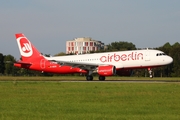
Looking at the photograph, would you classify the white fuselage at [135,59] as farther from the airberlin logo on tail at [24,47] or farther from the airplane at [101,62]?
the airberlin logo on tail at [24,47]

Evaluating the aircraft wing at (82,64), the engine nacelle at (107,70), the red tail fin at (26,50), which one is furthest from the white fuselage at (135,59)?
the red tail fin at (26,50)

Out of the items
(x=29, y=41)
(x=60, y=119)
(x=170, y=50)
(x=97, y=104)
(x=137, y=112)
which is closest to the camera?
(x=60, y=119)

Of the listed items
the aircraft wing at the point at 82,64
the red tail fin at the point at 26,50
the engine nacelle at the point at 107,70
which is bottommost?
the engine nacelle at the point at 107,70

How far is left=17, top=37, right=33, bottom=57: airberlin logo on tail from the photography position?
56219 millimetres

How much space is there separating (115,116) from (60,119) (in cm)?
206

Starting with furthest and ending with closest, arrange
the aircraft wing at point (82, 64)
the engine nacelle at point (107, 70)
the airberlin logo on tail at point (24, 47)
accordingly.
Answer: the airberlin logo on tail at point (24, 47) → the aircraft wing at point (82, 64) → the engine nacelle at point (107, 70)

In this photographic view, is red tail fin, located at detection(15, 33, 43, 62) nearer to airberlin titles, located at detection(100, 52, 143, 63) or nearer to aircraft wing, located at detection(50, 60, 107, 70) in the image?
aircraft wing, located at detection(50, 60, 107, 70)

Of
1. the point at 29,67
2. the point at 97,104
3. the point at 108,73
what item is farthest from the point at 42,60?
the point at 97,104

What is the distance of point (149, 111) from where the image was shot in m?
16.6

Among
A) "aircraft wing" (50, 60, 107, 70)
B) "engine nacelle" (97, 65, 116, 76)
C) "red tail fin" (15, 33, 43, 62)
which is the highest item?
"red tail fin" (15, 33, 43, 62)

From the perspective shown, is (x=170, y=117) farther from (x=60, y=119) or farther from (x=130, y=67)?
(x=130, y=67)

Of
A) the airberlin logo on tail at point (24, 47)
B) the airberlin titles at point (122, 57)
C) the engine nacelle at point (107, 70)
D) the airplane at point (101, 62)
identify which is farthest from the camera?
the airberlin logo on tail at point (24, 47)

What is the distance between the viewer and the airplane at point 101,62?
1896 inches

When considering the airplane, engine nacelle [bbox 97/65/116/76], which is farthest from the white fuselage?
engine nacelle [bbox 97/65/116/76]
